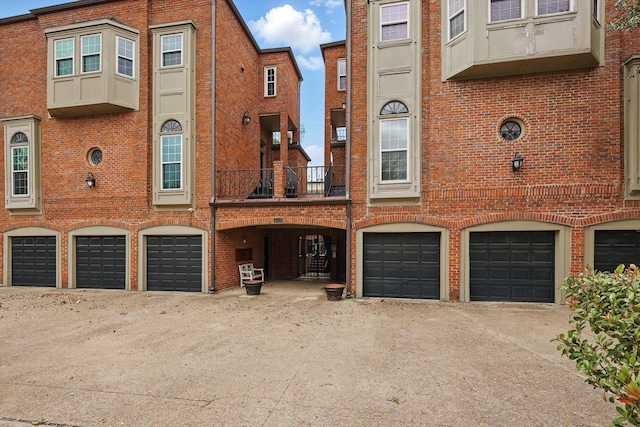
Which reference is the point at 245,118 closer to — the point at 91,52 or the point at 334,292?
the point at 91,52

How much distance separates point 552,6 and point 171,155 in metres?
11.9

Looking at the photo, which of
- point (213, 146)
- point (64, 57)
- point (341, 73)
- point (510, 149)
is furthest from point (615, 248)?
point (64, 57)

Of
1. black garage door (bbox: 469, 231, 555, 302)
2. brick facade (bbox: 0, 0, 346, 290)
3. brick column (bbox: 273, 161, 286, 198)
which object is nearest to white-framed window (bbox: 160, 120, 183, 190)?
brick facade (bbox: 0, 0, 346, 290)

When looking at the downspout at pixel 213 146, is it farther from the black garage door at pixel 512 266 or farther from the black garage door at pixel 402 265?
the black garage door at pixel 512 266

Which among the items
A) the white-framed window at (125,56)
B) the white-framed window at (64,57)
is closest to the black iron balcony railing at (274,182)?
the white-framed window at (125,56)

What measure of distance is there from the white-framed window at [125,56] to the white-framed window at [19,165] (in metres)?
4.68

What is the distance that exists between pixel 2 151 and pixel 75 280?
586 centimetres

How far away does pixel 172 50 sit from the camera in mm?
10953

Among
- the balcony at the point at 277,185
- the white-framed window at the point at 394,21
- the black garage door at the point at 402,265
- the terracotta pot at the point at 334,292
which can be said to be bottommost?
the terracotta pot at the point at 334,292

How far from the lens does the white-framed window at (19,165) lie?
466 inches

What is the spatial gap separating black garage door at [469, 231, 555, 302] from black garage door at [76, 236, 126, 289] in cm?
1157

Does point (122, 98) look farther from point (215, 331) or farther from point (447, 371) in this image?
point (447, 371)

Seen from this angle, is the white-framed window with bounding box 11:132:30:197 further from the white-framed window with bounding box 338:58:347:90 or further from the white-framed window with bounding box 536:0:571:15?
the white-framed window with bounding box 536:0:571:15

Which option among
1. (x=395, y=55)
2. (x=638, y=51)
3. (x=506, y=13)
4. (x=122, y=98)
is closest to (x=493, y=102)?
(x=506, y=13)
